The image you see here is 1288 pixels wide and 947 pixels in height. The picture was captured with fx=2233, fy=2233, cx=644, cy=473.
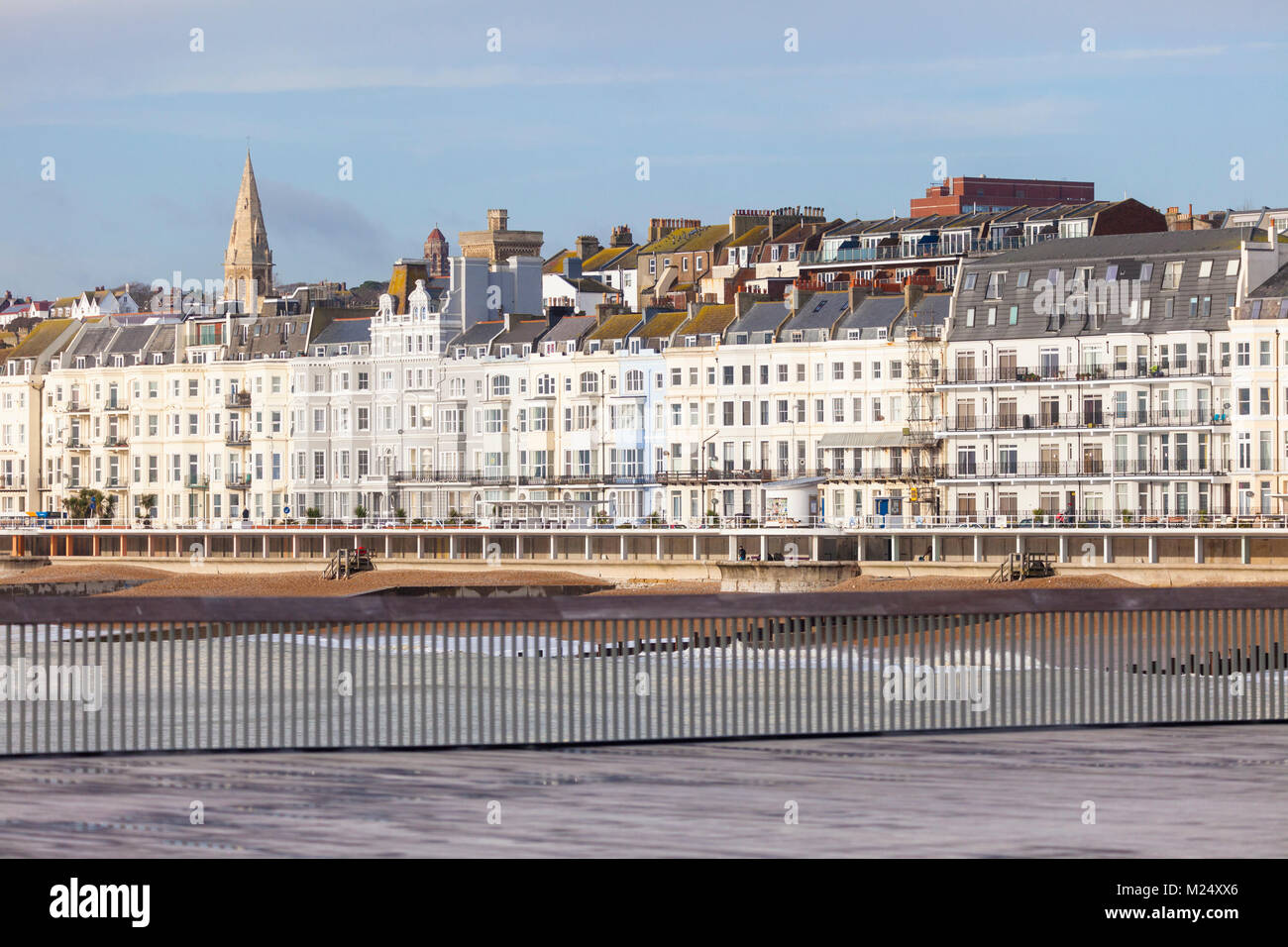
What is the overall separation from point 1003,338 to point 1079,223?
1818cm

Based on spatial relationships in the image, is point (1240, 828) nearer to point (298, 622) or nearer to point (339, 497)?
point (298, 622)

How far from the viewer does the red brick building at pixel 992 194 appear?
138 metres

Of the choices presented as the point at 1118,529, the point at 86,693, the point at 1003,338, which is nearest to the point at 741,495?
the point at 1003,338

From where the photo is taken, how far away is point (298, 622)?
25.5 meters

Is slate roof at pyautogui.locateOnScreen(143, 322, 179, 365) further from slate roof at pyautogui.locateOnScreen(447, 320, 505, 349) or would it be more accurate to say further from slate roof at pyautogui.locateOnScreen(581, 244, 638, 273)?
slate roof at pyautogui.locateOnScreen(581, 244, 638, 273)

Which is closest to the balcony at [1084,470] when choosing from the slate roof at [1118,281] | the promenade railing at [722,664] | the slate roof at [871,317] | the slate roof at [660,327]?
the slate roof at [1118,281]

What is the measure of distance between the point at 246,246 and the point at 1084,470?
3905 inches

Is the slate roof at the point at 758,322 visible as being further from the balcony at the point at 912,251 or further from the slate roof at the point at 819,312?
the balcony at the point at 912,251

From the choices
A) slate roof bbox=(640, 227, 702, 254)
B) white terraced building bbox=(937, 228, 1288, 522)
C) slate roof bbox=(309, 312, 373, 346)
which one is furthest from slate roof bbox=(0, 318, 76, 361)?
white terraced building bbox=(937, 228, 1288, 522)

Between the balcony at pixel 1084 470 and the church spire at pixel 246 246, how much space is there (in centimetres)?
9048

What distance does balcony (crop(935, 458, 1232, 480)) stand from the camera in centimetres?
8319

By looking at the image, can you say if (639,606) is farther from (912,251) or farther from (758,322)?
(912,251)

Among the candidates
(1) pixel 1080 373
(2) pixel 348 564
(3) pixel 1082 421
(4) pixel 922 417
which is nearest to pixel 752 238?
(4) pixel 922 417

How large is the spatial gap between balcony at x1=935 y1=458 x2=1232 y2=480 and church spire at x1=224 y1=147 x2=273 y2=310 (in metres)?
90.5
